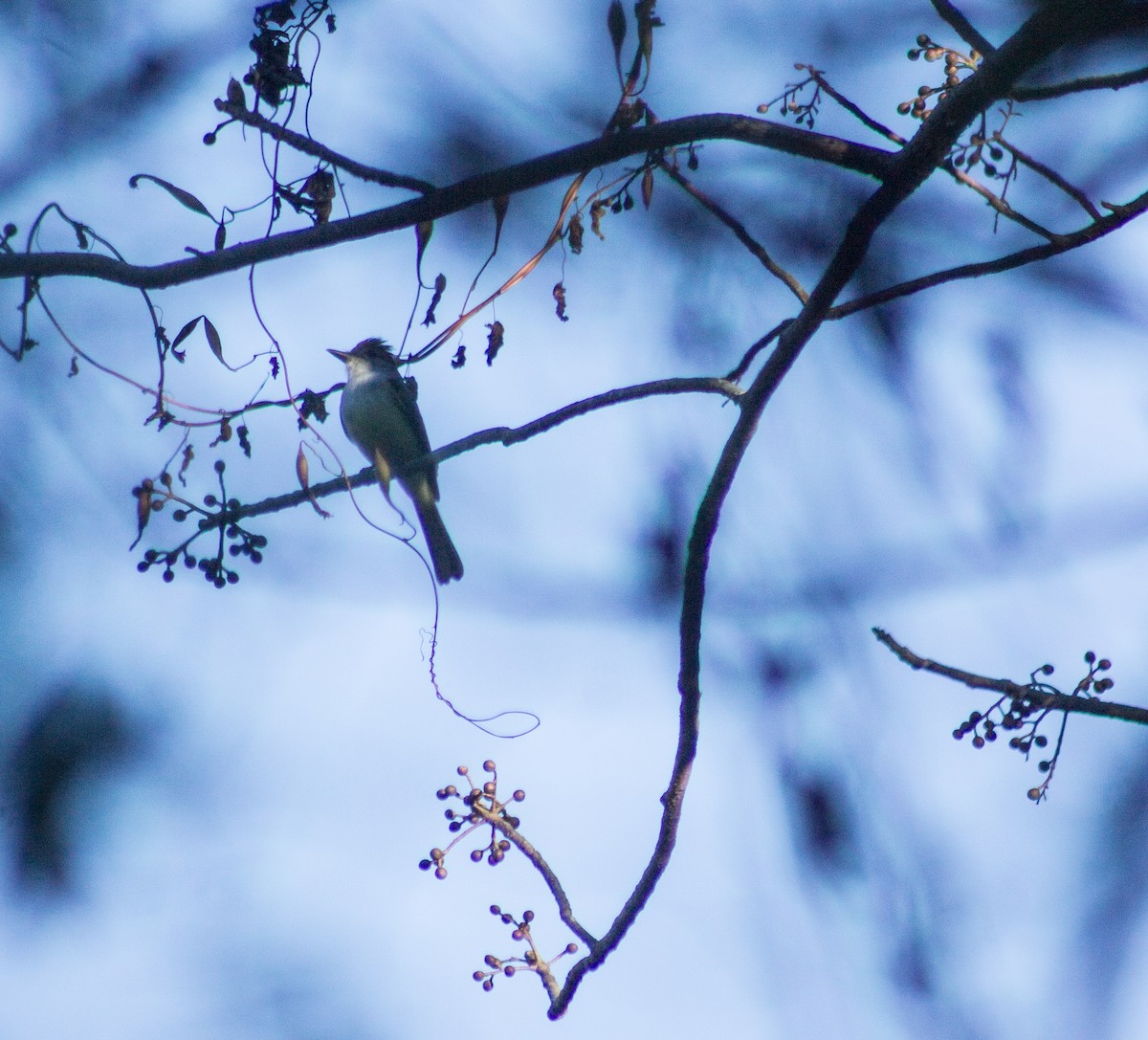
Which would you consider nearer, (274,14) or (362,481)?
(274,14)

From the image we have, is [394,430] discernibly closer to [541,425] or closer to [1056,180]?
[541,425]

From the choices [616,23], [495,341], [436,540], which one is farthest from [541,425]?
[436,540]

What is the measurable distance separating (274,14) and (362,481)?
248 centimetres

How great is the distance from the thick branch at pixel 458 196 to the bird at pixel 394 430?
4751 millimetres

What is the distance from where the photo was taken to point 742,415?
10.1 ft

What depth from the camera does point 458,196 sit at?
2.48m

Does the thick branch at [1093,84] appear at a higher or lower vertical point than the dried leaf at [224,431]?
higher

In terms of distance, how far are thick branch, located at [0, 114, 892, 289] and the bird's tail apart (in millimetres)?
4917

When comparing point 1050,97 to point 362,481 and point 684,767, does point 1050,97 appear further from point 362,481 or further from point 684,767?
point 362,481

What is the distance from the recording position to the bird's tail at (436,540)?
7594mm

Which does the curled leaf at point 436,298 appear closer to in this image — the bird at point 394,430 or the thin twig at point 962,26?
the thin twig at point 962,26

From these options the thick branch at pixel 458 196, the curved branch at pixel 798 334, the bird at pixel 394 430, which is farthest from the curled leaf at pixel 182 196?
the bird at pixel 394 430

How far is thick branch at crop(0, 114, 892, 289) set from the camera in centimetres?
242

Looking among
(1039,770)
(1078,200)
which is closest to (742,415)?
(1078,200)
